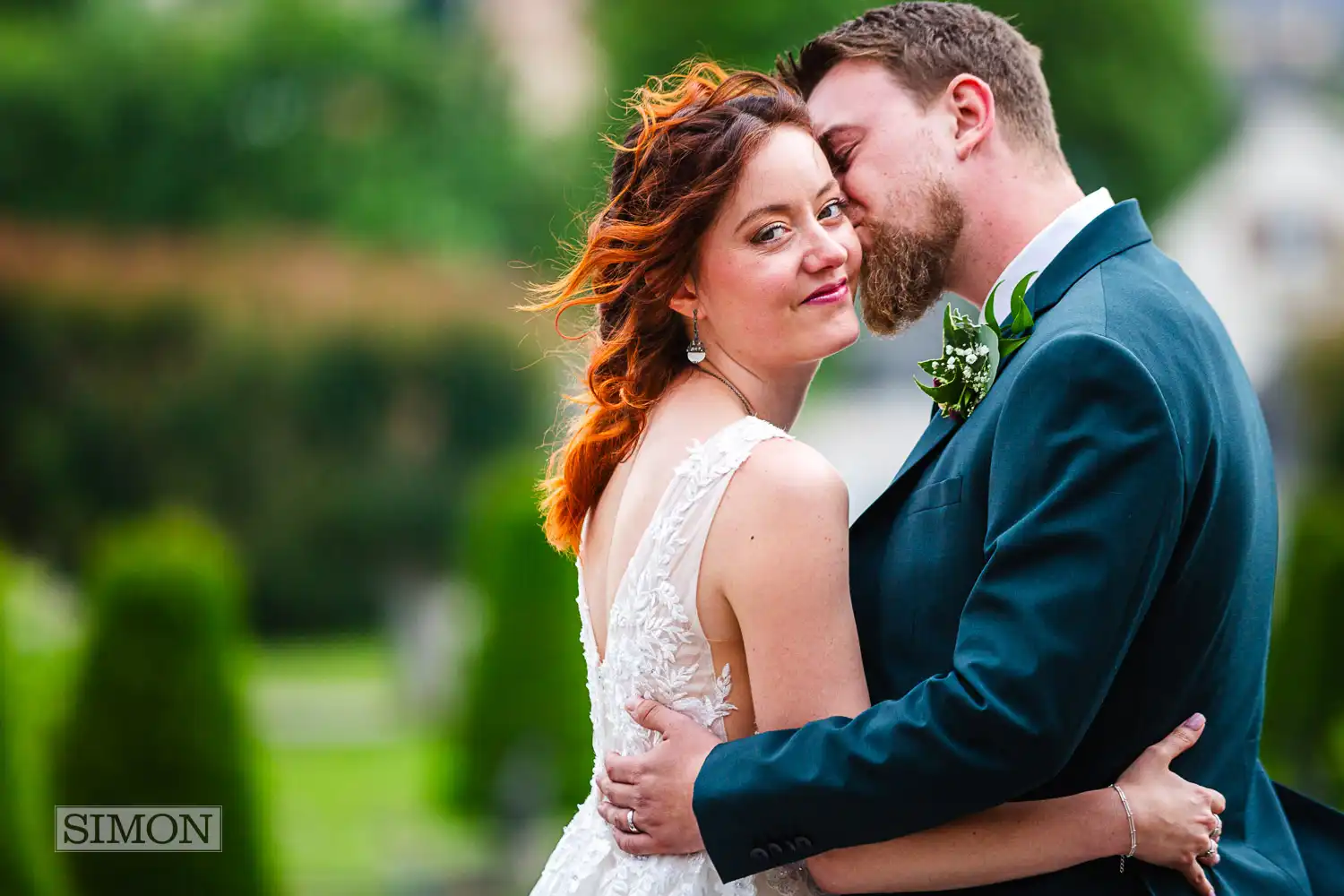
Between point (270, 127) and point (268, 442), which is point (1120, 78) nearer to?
point (268, 442)

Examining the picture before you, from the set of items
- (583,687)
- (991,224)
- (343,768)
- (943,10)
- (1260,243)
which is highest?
(943,10)

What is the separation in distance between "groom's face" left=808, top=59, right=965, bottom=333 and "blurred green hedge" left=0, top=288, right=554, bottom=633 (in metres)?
17.8

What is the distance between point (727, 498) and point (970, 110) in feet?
3.34

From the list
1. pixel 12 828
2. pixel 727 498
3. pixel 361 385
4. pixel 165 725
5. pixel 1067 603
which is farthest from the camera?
pixel 361 385

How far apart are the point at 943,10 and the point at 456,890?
8.12m

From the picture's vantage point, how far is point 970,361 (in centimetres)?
272

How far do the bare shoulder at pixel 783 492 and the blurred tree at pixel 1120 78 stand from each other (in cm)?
1571

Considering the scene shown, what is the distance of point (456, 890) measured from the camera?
9953 millimetres

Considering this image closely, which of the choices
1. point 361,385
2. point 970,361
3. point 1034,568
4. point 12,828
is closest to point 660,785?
point 1034,568

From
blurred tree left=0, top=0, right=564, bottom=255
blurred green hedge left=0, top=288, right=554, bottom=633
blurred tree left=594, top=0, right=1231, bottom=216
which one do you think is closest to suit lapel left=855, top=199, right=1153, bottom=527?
blurred tree left=594, top=0, right=1231, bottom=216

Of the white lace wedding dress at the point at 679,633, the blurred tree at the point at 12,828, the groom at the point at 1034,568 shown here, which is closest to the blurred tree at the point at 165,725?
the blurred tree at the point at 12,828

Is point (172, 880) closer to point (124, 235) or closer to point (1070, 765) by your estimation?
point (1070, 765)

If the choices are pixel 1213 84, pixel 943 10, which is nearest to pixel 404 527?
pixel 1213 84
